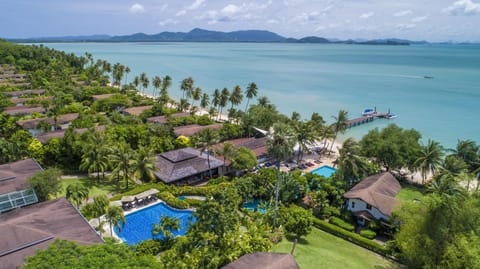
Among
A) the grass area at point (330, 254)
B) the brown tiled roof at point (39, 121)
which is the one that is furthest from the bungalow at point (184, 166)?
the brown tiled roof at point (39, 121)

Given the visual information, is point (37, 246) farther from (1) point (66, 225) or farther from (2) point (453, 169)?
(2) point (453, 169)

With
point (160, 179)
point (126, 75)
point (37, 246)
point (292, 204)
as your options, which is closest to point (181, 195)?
point (160, 179)

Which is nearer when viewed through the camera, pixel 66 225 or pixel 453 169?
pixel 66 225

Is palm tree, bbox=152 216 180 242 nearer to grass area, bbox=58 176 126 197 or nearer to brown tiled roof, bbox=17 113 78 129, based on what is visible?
grass area, bbox=58 176 126 197

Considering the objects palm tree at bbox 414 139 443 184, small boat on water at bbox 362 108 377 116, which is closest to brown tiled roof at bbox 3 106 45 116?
palm tree at bbox 414 139 443 184

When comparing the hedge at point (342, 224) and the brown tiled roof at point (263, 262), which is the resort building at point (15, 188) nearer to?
the brown tiled roof at point (263, 262)
